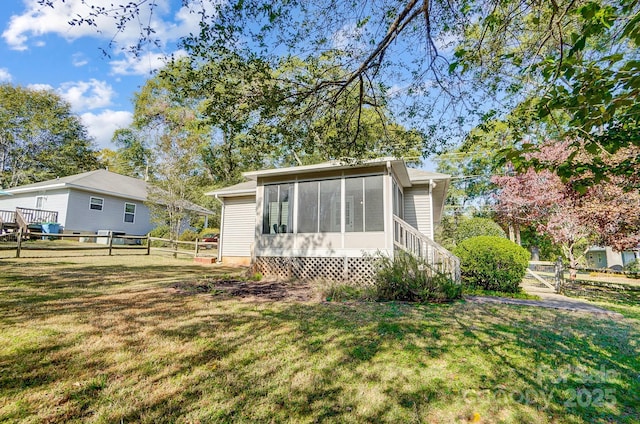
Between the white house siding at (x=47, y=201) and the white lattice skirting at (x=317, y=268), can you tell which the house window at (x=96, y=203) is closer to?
the white house siding at (x=47, y=201)

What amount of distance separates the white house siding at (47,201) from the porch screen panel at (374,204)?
18224mm

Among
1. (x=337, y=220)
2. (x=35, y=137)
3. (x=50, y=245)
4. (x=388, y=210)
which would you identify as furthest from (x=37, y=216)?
(x=388, y=210)

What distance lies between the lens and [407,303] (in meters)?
6.26

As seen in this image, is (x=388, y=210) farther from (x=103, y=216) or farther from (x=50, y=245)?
(x=103, y=216)

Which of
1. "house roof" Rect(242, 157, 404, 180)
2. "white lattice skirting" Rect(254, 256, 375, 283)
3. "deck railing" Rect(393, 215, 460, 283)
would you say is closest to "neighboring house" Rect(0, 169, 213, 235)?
"house roof" Rect(242, 157, 404, 180)

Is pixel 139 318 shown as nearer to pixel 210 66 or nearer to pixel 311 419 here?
pixel 311 419

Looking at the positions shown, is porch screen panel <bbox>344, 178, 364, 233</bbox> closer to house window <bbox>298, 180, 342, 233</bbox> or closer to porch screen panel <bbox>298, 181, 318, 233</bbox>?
house window <bbox>298, 180, 342, 233</bbox>

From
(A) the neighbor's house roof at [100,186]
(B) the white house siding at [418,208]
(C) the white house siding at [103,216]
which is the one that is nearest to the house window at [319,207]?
(B) the white house siding at [418,208]

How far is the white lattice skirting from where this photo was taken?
8.85 m

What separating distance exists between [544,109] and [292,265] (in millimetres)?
7891

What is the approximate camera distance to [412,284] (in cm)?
661

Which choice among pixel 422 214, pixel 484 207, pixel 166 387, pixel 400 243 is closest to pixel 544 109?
pixel 166 387

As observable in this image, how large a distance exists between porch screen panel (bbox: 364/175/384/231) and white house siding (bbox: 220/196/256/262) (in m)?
6.31

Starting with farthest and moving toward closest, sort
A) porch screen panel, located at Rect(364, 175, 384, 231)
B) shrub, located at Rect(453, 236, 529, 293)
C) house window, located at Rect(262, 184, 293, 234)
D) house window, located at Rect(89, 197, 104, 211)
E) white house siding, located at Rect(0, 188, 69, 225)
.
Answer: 1. house window, located at Rect(89, 197, 104, 211)
2. white house siding, located at Rect(0, 188, 69, 225)
3. house window, located at Rect(262, 184, 293, 234)
4. porch screen panel, located at Rect(364, 175, 384, 231)
5. shrub, located at Rect(453, 236, 529, 293)
